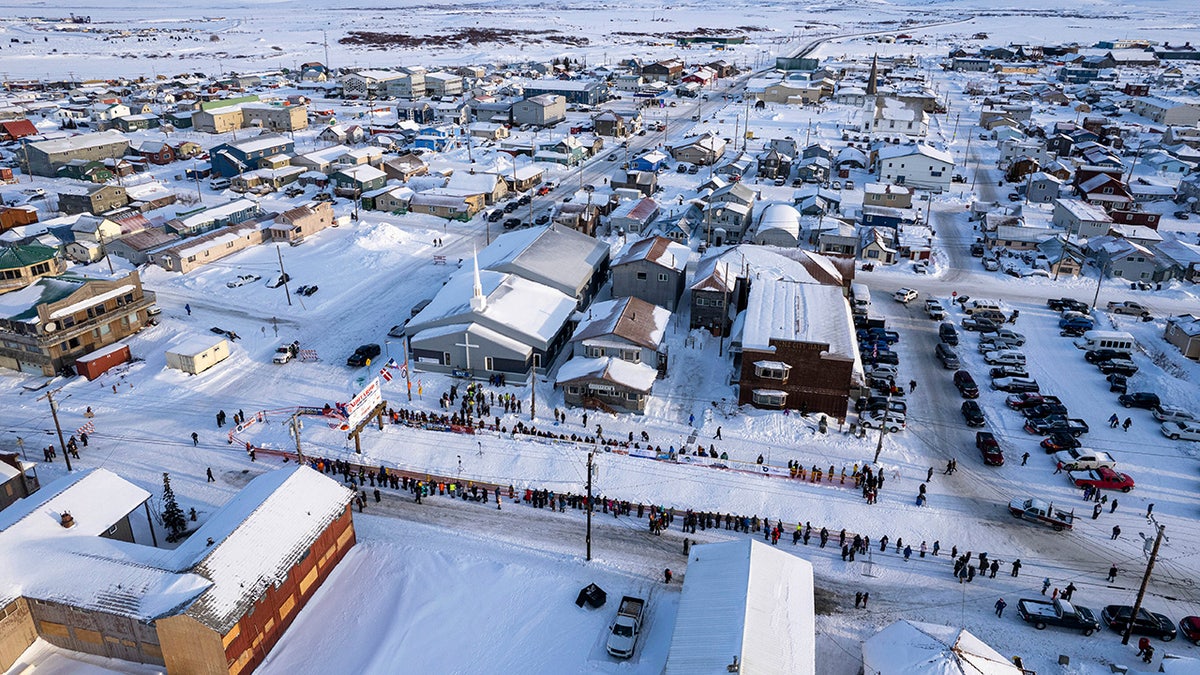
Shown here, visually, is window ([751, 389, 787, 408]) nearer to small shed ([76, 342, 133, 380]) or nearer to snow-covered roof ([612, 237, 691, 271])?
snow-covered roof ([612, 237, 691, 271])

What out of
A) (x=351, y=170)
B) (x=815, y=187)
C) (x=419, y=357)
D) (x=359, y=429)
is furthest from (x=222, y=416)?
(x=815, y=187)

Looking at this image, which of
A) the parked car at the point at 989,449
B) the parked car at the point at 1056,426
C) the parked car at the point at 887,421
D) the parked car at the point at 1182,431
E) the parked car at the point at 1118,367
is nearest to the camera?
the parked car at the point at 989,449

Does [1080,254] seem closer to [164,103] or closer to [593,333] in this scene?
[593,333]

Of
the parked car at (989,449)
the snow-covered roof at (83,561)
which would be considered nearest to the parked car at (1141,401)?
the parked car at (989,449)

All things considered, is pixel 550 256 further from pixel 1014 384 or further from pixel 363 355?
pixel 1014 384

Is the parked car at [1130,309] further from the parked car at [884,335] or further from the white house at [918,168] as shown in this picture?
the white house at [918,168]

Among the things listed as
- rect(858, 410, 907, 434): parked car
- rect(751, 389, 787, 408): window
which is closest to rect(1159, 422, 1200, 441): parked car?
rect(858, 410, 907, 434): parked car

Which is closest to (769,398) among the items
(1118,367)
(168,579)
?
(1118,367)
